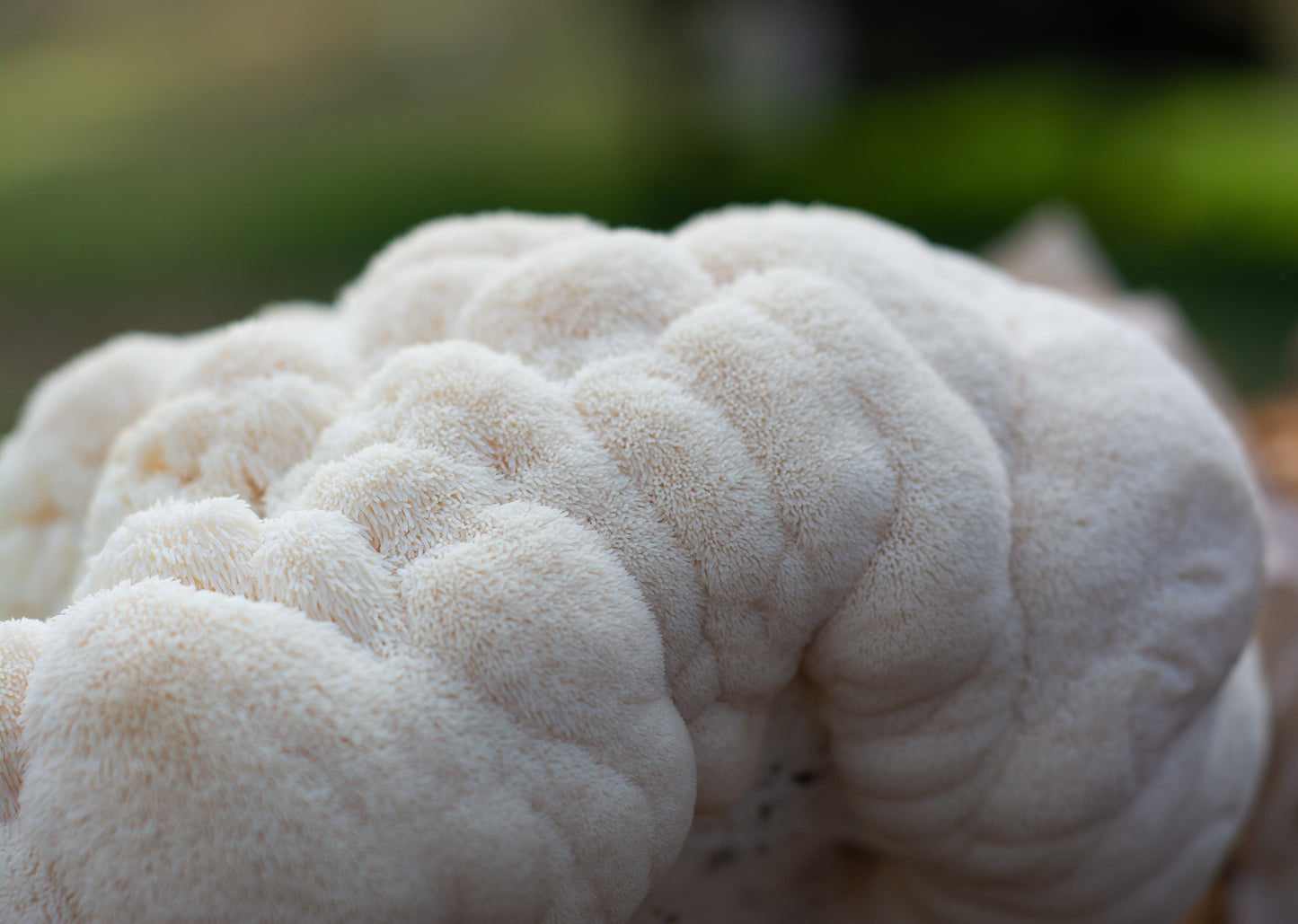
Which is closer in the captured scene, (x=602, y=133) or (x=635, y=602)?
(x=635, y=602)

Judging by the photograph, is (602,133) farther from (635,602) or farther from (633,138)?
(635,602)

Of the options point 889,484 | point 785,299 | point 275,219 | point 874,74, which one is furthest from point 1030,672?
point 874,74

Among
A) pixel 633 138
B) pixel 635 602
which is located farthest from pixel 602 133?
pixel 635 602

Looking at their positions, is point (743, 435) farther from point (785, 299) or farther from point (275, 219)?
point (275, 219)

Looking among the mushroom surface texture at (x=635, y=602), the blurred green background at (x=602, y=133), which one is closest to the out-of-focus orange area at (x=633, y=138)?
the blurred green background at (x=602, y=133)

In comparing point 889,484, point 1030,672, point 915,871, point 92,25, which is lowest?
point 915,871

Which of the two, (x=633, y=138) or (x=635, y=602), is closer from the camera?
(x=635, y=602)

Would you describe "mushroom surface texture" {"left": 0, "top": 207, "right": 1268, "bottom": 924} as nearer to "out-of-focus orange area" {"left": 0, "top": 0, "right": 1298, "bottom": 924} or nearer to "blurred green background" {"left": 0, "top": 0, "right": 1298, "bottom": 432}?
"out-of-focus orange area" {"left": 0, "top": 0, "right": 1298, "bottom": 924}

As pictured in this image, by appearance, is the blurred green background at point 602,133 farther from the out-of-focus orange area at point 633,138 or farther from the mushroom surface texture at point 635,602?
the mushroom surface texture at point 635,602
